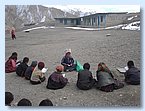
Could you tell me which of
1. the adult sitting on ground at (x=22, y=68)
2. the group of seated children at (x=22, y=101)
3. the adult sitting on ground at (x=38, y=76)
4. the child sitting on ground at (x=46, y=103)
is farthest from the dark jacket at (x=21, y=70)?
the child sitting on ground at (x=46, y=103)

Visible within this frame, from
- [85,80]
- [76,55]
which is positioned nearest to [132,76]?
→ [85,80]

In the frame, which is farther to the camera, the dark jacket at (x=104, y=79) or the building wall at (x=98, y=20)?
the building wall at (x=98, y=20)

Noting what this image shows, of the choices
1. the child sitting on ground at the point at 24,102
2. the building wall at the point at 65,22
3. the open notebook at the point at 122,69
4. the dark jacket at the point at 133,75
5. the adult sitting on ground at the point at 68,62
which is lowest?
the child sitting on ground at the point at 24,102

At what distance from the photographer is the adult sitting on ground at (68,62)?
321 centimetres

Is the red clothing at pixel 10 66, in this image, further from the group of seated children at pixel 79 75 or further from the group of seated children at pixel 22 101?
the group of seated children at pixel 22 101

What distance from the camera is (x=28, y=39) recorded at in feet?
10.9

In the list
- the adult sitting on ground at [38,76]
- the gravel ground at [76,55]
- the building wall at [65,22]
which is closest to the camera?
the gravel ground at [76,55]

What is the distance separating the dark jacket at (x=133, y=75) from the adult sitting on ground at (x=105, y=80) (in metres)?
0.10

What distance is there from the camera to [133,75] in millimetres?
3080

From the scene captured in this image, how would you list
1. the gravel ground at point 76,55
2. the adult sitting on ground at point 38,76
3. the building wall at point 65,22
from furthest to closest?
the building wall at point 65,22 → the adult sitting on ground at point 38,76 → the gravel ground at point 76,55

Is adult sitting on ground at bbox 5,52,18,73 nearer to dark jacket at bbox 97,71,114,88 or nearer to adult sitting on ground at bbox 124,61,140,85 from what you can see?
dark jacket at bbox 97,71,114,88

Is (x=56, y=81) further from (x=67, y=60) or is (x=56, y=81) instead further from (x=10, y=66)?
(x=10, y=66)

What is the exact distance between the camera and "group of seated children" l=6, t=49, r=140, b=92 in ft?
10.1

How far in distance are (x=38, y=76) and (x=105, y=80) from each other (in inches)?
29.5
